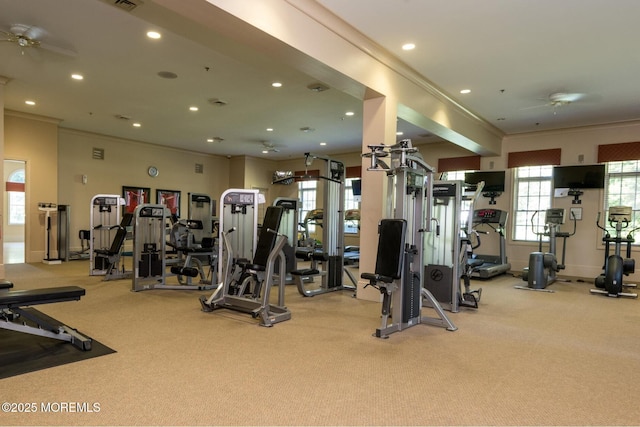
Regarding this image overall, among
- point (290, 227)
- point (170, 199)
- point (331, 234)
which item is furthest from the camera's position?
Result: point (170, 199)

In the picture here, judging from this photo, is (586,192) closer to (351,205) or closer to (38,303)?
(351,205)

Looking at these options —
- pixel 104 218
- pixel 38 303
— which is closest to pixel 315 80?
pixel 38 303

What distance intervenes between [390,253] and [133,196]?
29.8 feet

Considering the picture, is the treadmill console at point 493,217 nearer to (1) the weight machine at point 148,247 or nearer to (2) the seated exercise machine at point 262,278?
(2) the seated exercise machine at point 262,278

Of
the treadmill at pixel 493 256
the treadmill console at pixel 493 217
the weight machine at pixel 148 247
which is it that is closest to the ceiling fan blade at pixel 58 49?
the weight machine at pixel 148 247

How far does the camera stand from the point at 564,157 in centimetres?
833

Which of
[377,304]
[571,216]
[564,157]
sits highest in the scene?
[564,157]

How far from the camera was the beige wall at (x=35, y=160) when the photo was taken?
820 cm

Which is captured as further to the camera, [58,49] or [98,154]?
[98,154]

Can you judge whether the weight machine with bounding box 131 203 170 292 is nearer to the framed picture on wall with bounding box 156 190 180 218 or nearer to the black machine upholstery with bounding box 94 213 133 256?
the black machine upholstery with bounding box 94 213 133 256

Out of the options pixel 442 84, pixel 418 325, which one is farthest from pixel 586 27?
pixel 418 325

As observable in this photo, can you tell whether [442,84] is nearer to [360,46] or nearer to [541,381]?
[360,46]

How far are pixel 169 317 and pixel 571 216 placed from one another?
26.8 feet

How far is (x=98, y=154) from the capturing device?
1009 cm
